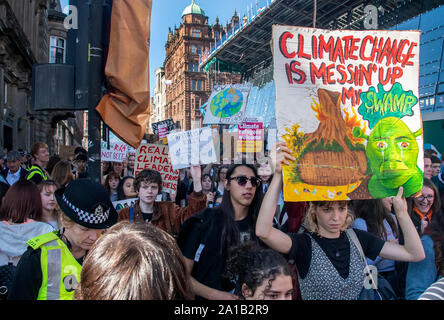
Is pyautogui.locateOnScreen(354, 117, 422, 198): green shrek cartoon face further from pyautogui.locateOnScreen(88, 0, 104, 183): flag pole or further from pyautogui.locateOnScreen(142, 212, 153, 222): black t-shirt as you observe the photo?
pyautogui.locateOnScreen(142, 212, 153, 222): black t-shirt

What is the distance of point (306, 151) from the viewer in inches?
97.4

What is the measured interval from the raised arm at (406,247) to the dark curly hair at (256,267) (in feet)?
2.99

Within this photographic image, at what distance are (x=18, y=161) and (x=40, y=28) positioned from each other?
68.3 ft

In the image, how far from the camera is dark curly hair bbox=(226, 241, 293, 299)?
1939mm

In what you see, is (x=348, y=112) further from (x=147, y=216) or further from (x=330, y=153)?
(x=147, y=216)

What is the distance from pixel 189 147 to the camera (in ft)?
17.1

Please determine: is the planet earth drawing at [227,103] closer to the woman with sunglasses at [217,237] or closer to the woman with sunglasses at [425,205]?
the woman with sunglasses at [425,205]

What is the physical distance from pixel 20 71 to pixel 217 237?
64.1 ft

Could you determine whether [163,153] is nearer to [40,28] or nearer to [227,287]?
[227,287]

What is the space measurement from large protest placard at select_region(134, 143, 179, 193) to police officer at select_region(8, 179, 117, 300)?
3034 millimetres

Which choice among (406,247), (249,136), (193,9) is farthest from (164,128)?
(193,9)

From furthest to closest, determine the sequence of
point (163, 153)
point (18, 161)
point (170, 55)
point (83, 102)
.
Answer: point (170, 55) → point (18, 161) → point (163, 153) → point (83, 102)
